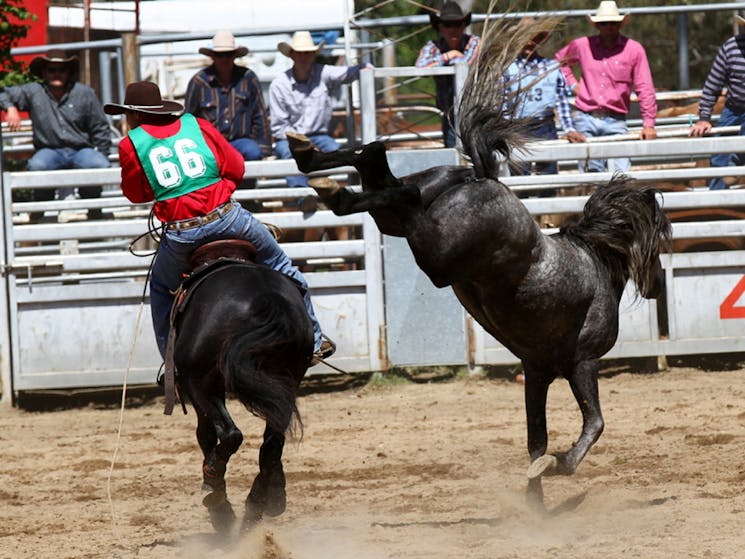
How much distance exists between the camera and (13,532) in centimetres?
650

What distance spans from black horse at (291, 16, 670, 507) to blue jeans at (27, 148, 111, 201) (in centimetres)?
506

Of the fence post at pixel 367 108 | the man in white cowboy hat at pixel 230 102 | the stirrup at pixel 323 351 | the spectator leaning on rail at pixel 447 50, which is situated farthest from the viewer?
the man in white cowboy hat at pixel 230 102

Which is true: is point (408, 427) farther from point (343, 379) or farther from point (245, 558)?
point (245, 558)

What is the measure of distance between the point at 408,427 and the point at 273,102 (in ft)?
11.4

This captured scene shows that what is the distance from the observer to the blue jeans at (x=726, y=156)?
34.1 ft

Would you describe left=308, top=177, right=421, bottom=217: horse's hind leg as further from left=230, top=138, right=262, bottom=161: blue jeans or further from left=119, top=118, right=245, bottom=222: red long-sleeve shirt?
left=230, top=138, right=262, bottom=161: blue jeans

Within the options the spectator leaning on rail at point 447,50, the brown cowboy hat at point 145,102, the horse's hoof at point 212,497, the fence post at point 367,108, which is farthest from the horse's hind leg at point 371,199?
the spectator leaning on rail at point 447,50

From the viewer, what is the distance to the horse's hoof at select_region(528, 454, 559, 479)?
19.7 ft

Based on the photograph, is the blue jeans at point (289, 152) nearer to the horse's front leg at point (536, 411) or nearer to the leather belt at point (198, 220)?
the leather belt at point (198, 220)

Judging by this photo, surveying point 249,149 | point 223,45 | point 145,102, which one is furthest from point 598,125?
point 145,102

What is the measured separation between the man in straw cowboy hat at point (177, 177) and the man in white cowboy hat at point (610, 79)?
482 cm

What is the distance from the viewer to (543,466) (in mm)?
6012

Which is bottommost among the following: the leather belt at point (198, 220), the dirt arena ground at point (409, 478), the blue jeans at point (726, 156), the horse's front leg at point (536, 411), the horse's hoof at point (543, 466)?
the dirt arena ground at point (409, 478)

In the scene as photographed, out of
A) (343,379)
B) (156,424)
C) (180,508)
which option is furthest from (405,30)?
(180,508)
